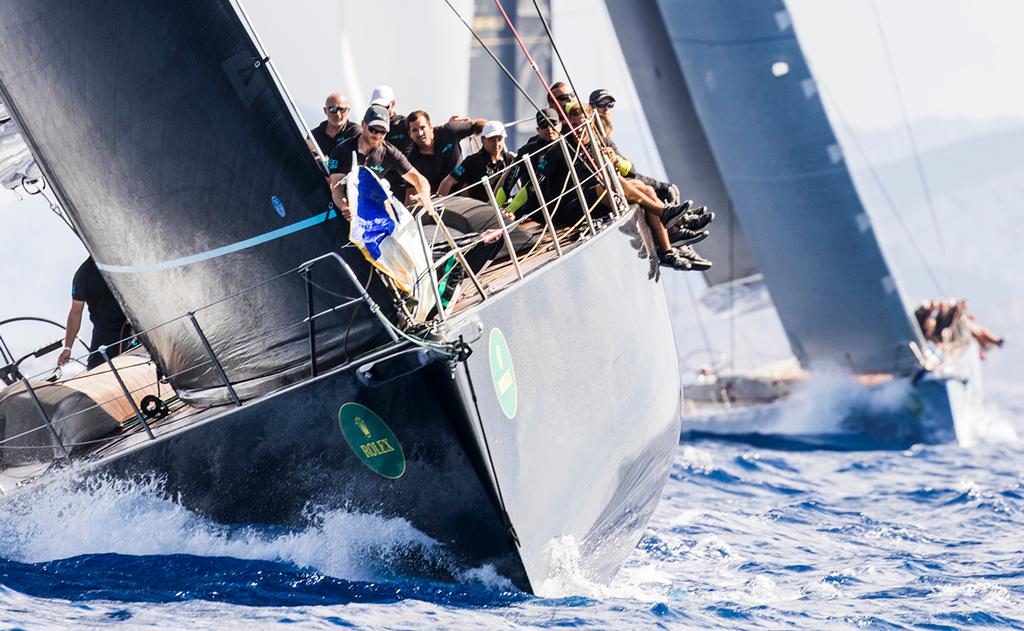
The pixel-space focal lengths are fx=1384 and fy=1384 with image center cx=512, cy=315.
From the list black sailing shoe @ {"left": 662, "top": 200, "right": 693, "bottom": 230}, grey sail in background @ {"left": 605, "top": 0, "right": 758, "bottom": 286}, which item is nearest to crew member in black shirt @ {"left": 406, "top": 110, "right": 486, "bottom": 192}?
black sailing shoe @ {"left": 662, "top": 200, "right": 693, "bottom": 230}

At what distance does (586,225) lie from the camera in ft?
22.7

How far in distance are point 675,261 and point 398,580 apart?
2792mm

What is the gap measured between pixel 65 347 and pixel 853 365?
1053 cm

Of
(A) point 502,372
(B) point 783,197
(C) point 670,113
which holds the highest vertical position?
(A) point 502,372

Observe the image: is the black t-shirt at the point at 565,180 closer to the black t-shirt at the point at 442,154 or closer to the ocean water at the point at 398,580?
the black t-shirt at the point at 442,154

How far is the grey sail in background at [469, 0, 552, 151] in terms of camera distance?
16.3m

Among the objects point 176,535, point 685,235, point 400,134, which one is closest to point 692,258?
point 685,235

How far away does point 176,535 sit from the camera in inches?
215

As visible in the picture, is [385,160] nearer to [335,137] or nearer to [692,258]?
[335,137]

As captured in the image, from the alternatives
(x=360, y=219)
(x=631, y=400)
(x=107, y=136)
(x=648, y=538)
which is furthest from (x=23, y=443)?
(x=648, y=538)

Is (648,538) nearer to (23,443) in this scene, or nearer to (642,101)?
(23,443)

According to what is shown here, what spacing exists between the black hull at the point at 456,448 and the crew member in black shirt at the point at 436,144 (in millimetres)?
1030

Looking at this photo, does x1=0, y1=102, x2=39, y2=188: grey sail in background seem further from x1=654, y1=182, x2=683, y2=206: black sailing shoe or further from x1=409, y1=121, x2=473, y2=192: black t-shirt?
x1=654, y1=182, x2=683, y2=206: black sailing shoe

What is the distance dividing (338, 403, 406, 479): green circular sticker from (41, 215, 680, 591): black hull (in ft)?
0.05
